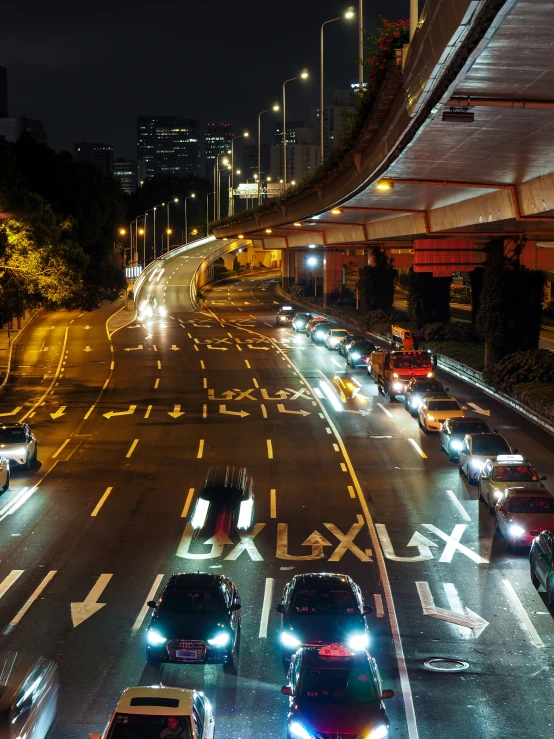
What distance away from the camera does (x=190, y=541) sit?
82.4 ft

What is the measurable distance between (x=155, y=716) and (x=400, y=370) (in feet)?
122

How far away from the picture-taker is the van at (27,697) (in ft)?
40.2

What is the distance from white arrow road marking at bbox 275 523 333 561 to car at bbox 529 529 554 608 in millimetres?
5061

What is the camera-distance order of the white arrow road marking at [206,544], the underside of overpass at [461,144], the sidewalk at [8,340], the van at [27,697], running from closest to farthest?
the van at [27,697] → the underside of overpass at [461,144] → the white arrow road marking at [206,544] → the sidewalk at [8,340]

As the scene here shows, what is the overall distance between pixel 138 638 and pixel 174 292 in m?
99.6

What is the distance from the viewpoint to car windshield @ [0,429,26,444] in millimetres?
33469

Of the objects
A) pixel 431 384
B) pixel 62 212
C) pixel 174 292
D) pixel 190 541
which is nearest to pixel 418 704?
pixel 190 541

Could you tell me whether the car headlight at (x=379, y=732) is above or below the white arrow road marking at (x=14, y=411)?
above

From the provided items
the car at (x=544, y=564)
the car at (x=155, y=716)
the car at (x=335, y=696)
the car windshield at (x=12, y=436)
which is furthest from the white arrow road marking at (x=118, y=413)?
the car at (x=155, y=716)

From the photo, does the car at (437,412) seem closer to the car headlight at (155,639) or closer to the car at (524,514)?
the car at (524,514)

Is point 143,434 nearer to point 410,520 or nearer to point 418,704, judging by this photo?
point 410,520

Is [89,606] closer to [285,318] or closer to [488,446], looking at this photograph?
[488,446]

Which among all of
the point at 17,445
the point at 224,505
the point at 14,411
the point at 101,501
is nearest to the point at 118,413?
the point at 14,411

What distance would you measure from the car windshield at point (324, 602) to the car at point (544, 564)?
459cm
